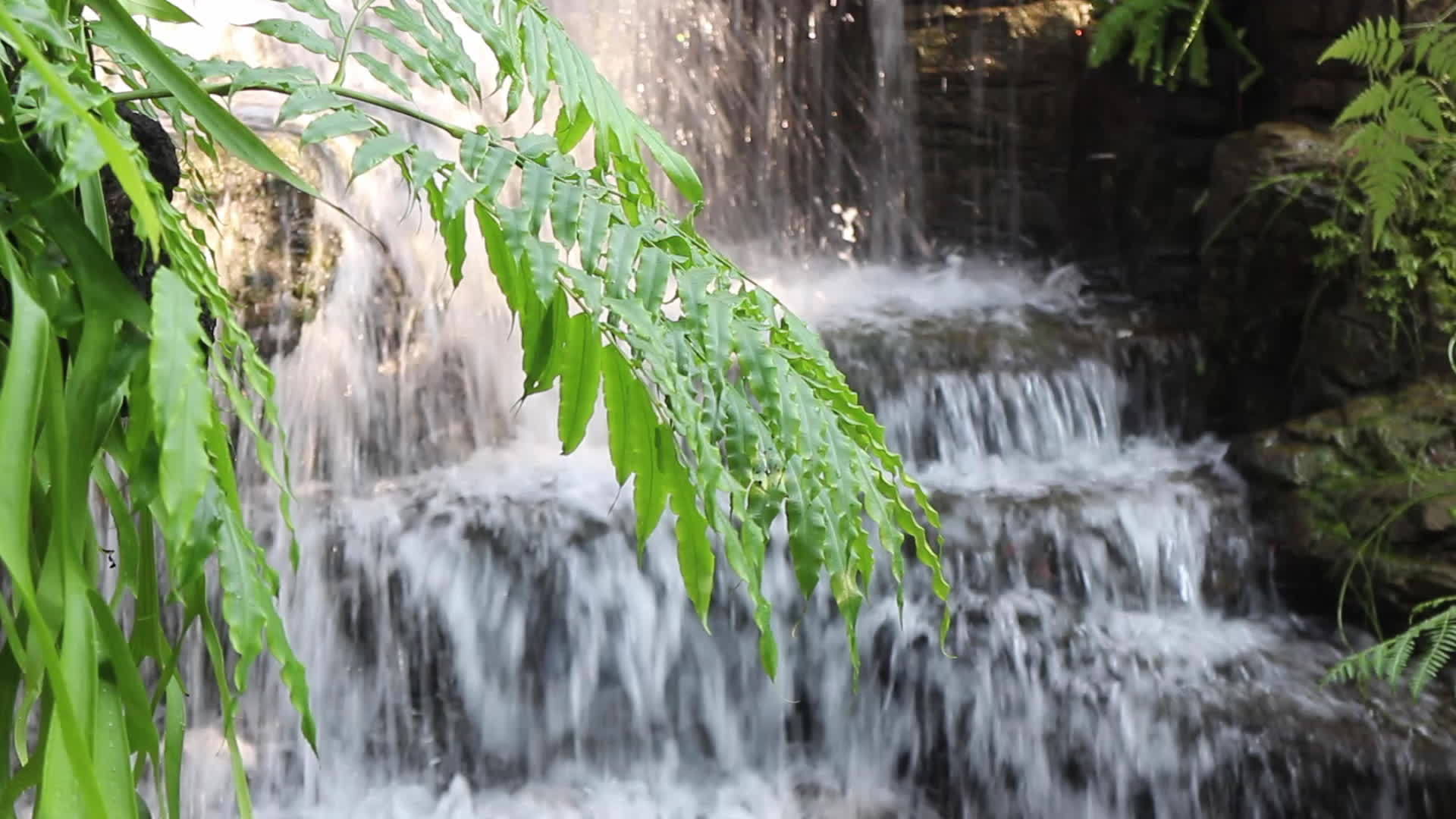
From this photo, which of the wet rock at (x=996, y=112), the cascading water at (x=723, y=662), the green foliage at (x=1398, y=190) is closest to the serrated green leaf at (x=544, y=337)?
the cascading water at (x=723, y=662)

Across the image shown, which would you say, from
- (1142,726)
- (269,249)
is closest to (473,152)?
(1142,726)

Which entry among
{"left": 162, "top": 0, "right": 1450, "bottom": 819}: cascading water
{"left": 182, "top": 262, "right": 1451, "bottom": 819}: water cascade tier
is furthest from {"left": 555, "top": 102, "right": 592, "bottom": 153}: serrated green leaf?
{"left": 182, "top": 262, "right": 1451, "bottom": 819}: water cascade tier

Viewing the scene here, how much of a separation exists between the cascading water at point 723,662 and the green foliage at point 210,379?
4.72 ft

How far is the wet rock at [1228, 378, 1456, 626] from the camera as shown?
304cm

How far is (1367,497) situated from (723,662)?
1756mm

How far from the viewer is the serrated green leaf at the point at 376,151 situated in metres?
0.80

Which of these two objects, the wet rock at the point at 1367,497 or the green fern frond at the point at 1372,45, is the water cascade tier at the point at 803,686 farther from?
the green fern frond at the point at 1372,45

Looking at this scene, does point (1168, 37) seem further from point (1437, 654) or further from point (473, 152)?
point (473, 152)

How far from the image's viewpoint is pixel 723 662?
2936 mm

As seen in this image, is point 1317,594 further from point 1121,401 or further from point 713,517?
point 713,517

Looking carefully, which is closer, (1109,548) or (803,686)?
(803,686)

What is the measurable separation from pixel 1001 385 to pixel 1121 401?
17.9 inches

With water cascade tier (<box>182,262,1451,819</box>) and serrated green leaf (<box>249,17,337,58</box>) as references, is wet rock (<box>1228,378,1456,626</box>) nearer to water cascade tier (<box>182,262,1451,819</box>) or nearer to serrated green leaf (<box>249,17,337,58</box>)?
water cascade tier (<box>182,262,1451,819</box>)

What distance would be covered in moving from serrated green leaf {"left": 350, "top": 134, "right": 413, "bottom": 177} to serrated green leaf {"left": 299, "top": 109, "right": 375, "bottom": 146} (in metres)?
0.01
